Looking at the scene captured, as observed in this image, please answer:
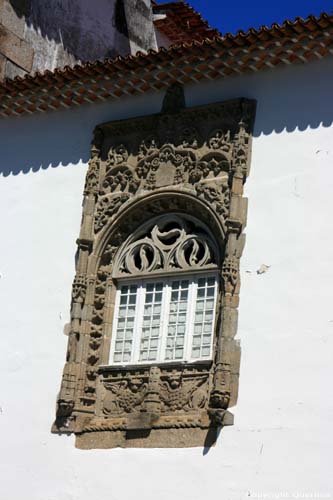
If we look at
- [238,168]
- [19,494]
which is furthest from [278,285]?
[19,494]

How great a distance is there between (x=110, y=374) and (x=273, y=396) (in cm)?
212

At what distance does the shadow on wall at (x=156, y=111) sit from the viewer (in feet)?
42.8

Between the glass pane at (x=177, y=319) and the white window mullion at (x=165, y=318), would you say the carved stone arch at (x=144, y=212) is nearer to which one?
the glass pane at (x=177, y=319)

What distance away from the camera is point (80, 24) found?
18.4 meters

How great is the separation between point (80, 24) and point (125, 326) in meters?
6.33

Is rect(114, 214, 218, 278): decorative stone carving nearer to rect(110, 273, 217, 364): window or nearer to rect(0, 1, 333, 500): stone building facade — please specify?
rect(0, 1, 333, 500): stone building facade

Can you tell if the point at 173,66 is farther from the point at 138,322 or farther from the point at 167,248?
the point at 138,322

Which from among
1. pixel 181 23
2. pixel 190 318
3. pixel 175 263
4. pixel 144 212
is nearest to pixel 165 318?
pixel 190 318

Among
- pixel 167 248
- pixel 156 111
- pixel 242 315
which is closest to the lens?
pixel 242 315

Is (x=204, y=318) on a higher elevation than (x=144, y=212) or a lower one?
lower

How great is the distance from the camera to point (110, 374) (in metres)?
13.5

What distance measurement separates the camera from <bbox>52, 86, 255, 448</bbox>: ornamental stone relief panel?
1275cm

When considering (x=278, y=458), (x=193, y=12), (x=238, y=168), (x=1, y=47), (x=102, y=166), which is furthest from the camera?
(x=193, y=12)

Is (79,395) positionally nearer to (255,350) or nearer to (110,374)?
(110,374)
